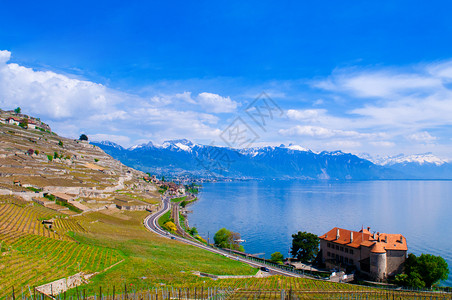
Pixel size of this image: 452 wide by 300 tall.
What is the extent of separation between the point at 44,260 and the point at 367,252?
4682cm

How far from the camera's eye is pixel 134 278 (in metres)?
29.3

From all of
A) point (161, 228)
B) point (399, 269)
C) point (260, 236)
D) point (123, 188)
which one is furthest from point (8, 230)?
point (123, 188)

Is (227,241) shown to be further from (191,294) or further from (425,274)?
(191,294)

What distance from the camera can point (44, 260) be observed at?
27562 millimetres

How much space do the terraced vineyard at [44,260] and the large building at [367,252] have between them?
38235mm

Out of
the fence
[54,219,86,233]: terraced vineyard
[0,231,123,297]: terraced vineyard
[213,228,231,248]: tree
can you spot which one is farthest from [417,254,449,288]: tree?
[54,219,86,233]: terraced vineyard

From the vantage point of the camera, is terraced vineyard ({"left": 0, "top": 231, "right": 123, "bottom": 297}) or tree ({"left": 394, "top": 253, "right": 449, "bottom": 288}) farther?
tree ({"left": 394, "top": 253, "right": 449, "bottom": 288})

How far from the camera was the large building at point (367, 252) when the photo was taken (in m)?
48.2

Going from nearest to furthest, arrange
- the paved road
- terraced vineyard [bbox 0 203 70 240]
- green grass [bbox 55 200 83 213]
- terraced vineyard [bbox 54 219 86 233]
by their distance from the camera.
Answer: terraced vineyard [bbox 0 203 70 240]
terraced vineyard [bbox 54 219 86 233]
the paved road
green grass [bbox 55 200 83 213]

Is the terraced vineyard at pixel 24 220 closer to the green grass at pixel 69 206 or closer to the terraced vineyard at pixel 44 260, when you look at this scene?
the terraced vineyard at pixel 44 260

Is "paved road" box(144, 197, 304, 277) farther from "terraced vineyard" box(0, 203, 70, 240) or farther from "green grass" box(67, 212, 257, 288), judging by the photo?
"terraced vineyard" box(0, 203, 70, 240)

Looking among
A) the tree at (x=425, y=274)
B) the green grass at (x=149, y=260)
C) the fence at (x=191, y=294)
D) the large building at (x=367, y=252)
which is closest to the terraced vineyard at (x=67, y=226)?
the green grass at (x=149, y=260)

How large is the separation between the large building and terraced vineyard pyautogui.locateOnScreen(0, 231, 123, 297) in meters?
38.2

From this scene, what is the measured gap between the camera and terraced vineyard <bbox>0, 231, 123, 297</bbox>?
23.2m
